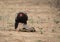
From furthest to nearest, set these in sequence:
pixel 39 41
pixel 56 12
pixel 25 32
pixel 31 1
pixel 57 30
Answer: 1. pixel 31 1
2. pixel 56 12
3. pixel 57 30
4. pixel 25 32
5. pixel 39 41

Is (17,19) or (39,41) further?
(17,19)

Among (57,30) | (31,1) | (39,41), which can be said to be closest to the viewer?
(39,41)

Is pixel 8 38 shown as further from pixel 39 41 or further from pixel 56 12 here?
pixel 56 12

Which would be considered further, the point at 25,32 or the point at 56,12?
the point at 56,12

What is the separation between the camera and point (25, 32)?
13.1m

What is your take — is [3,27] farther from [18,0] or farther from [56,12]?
[18,0]

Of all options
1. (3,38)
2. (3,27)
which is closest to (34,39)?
(3,38)

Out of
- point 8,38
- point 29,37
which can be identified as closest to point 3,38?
point 8,38

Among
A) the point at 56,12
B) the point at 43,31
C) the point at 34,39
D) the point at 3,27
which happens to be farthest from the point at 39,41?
the point at 56,12

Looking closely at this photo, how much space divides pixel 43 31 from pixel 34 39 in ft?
6.20

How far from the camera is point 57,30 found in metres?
14.3

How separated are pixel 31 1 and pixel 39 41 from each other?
17.8 meters

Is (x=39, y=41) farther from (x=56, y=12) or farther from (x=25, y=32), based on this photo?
(x=56, y=12)

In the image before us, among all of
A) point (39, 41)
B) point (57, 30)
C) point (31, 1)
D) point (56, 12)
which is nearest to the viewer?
point (39, 41)
